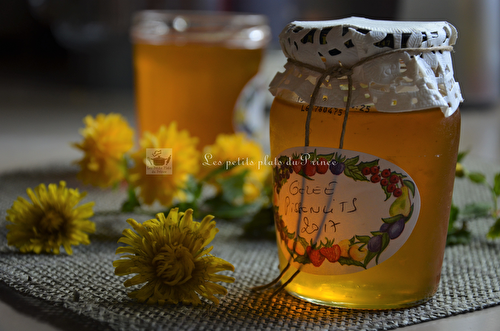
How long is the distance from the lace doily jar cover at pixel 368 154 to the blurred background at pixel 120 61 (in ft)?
2.01

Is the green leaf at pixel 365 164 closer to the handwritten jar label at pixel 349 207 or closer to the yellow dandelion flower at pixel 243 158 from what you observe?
the handwritten jar label at pixel 349 207

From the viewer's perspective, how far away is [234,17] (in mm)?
792

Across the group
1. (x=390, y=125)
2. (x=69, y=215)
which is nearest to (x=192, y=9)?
(x=69, y=215)

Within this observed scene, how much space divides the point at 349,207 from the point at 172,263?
13 cm

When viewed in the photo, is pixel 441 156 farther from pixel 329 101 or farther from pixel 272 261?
pixel 272 261

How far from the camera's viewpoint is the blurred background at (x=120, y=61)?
1.14 m

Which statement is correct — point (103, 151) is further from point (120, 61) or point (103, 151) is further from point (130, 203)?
point (120, 61)

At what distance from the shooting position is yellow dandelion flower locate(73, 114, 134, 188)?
60cm

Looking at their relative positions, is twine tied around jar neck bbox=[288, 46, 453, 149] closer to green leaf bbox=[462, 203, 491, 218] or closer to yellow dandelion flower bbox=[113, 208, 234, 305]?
yellow dandelion flower bbox=[113, 208, 234, 305]

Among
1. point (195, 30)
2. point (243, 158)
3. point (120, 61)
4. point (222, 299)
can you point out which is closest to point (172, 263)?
point (222, 299)

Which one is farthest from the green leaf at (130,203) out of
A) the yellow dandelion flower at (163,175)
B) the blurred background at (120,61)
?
the blurred background at (120,61)

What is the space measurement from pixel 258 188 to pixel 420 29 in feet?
1.11

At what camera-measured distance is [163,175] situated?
56cm

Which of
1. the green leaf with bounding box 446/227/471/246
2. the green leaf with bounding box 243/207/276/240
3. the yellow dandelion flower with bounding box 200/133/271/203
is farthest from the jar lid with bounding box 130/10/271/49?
the green leaf with bounding box 446/227/471/246
